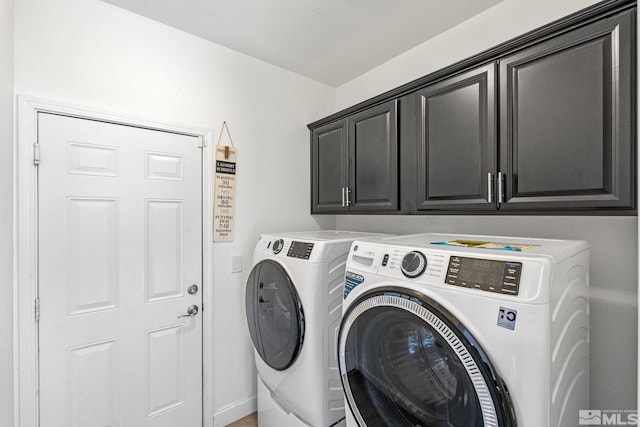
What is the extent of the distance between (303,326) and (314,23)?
173 cm

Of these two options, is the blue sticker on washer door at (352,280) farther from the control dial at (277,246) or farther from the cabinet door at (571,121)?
the cabinet door at (571,121)

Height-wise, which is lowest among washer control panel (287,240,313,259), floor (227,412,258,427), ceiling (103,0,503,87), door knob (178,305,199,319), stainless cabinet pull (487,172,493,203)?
floor (227,412,258,427)

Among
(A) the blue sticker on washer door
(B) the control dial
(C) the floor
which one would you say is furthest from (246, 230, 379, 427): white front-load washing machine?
(C) the floor

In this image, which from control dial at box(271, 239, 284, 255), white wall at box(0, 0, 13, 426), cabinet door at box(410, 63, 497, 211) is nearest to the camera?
white wall at box(0, 0, 13, 426)

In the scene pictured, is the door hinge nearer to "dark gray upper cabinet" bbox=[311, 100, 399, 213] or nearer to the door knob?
the door knob

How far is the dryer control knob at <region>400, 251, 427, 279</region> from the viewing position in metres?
1.10

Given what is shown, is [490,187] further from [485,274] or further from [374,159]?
[374,159]

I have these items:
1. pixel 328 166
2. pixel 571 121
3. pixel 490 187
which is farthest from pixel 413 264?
pixel 328 166

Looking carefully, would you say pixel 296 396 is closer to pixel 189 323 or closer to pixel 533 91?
pixel 189 323

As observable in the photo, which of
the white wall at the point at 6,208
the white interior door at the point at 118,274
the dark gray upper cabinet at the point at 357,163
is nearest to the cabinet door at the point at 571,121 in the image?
the dark gray upper cabinet at the point at 357,163

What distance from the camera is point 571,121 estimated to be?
1.19m

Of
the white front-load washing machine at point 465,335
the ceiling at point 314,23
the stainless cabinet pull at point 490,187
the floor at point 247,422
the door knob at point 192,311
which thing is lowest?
the floor at point 247,422

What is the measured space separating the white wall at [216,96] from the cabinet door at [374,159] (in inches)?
21.8

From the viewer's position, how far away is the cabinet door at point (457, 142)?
1.44 meters
